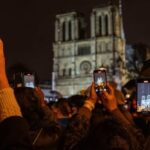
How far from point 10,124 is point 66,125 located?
6.63ft

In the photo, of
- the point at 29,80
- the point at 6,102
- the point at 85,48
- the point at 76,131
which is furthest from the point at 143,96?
the point at 85,48

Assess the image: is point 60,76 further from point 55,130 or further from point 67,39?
point 55,130

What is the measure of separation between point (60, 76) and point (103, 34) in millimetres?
9559

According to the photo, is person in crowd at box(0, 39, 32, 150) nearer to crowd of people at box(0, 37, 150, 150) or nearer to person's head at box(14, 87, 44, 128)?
crowd of people at box(0, 37, 150, 150)

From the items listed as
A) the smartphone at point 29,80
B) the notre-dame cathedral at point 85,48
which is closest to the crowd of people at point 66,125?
the smartphone at point 29,80

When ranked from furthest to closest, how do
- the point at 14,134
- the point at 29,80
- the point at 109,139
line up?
the point at 29,80, the point at 109,139, the point at 14,134

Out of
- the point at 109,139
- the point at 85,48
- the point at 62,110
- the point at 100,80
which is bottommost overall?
the point at 62,110

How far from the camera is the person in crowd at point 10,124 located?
1723 millimetres

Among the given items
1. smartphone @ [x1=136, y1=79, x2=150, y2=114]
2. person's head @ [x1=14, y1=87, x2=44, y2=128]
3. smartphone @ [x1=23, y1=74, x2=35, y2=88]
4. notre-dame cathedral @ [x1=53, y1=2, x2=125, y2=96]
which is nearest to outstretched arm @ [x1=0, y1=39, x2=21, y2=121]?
person's head @ [x1=14, y1=87, x2=44, y2=128]

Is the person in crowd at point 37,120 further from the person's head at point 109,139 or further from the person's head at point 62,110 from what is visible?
the person's head at point 62,110

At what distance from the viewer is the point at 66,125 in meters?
3.76

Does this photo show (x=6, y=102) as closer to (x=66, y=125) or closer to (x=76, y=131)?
(x=76, y=131)

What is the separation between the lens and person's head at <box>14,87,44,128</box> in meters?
3.60

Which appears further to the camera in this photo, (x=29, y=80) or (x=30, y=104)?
(x=29, y=80)
